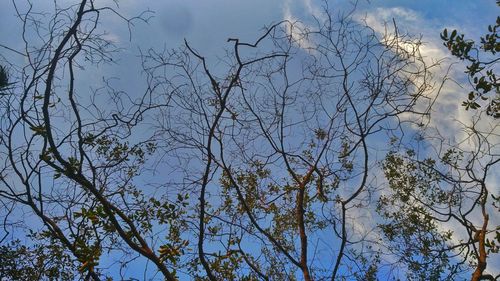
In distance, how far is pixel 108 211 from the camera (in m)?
4.88

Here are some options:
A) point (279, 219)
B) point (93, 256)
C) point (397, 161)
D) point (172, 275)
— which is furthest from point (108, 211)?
point (397, 161)

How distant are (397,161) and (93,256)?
515 centimetres

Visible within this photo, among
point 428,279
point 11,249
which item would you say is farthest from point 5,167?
point 428,279

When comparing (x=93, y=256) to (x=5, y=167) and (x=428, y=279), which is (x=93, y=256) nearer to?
(x=5, y=167)

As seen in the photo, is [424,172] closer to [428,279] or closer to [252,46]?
[428,279]

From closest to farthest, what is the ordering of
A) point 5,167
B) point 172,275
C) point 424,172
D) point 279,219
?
point 172,275, point 5,167, point 279,219, point 424,172

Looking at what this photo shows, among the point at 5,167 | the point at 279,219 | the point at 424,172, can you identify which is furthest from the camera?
the point at 424,172

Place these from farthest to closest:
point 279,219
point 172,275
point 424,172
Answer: point 424,172
point 279,219
point 172,275

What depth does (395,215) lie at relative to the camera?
8250 mm

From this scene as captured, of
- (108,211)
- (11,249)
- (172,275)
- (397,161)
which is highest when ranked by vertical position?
(397,161)

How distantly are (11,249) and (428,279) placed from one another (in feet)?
21.9

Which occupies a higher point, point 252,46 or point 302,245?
Answer: point 252,46

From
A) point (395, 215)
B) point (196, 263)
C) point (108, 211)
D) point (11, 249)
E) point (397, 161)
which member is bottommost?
point (108, 211)

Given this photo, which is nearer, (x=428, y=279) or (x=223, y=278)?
(x=223, y=278)
